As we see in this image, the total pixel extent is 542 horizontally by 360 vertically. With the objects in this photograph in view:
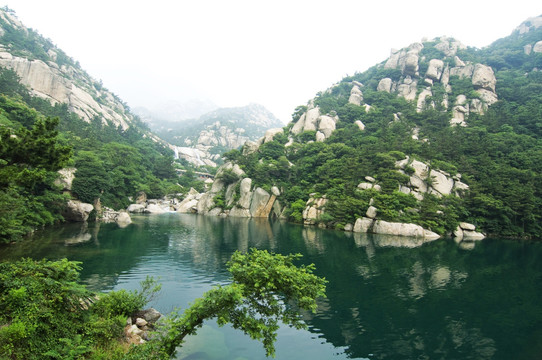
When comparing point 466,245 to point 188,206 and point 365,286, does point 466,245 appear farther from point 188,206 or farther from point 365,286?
point 188,206

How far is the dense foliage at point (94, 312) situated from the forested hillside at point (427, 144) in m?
38.8

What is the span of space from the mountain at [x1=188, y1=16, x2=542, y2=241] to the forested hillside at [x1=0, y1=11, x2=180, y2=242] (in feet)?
73.1

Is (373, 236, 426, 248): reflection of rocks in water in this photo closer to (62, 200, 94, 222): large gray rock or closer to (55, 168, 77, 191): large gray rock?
(62, 200, 94, 222): large gray rock

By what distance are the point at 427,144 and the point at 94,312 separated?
192 ft

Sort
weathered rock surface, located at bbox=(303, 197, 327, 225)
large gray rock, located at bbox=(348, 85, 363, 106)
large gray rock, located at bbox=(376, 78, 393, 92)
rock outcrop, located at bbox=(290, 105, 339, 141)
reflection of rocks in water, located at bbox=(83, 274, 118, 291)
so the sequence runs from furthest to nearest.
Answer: large gray rock, located at bbox=(376, 78, 393, 92) → large gray rock, located at bbox=(348, 85, 363, 106) → rock outcrop, located at bbox=(290, 105, 339, 141) → weathered rock surface, located at bbox=(303, 197, 327, 225) → reflection of rocks in water, located at bbox=(83, 274, 118, 291)

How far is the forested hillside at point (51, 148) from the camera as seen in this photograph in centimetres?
1167

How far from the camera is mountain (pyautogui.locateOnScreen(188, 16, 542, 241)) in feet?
144

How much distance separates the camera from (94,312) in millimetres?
9781

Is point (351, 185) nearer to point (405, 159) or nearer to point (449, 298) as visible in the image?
point (405, 159)

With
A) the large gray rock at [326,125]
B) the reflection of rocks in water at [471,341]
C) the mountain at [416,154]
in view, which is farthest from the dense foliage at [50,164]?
the large gray rock at [326,125]

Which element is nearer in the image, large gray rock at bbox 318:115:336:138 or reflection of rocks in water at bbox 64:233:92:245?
reflection of rocks in water at bbox 64:233:92:245

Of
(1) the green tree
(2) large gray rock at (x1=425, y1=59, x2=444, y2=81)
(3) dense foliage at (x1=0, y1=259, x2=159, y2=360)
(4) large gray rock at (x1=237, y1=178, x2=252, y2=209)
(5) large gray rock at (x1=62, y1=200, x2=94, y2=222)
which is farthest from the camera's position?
(2) large gray rock at (x1=425, y1=59, x2=444, y2=81)

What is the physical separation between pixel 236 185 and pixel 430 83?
2520 inches

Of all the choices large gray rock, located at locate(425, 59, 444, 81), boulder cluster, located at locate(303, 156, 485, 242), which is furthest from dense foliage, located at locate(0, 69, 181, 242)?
large gray rock, located at locate(425, 59, 444, 81)
